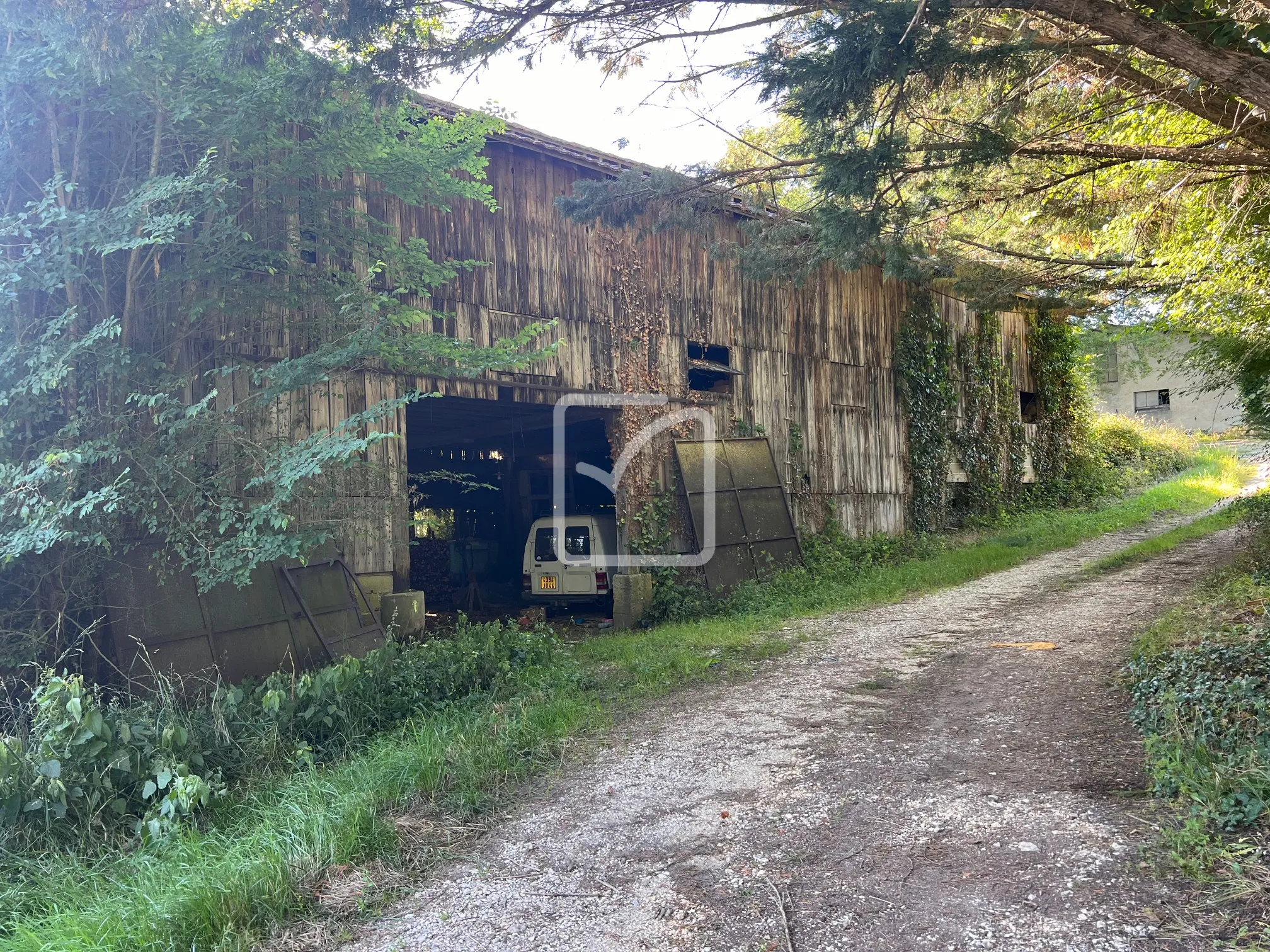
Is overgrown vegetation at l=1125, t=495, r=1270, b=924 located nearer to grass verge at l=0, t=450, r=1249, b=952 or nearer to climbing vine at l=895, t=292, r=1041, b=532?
grass verge at l=0, t=450, r=1249, b=952

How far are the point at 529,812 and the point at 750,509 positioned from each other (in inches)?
322

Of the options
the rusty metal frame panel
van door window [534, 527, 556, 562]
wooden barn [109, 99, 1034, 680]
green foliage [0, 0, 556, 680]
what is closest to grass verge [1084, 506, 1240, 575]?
wooden barn [109, 99, 1034, 680]

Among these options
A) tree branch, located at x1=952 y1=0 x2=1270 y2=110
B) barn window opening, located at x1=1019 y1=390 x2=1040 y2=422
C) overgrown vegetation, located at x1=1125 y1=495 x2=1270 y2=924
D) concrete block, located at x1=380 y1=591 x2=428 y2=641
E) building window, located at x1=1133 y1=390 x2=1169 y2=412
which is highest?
building window, located at x1=1133 y1=390 x2=1169 y2=412

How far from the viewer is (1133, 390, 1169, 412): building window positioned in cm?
3838

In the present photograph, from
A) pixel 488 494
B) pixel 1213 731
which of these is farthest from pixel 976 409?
A: pixel 1213 731

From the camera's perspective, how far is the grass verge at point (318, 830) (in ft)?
11.4

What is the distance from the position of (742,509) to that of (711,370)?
7.16 ft

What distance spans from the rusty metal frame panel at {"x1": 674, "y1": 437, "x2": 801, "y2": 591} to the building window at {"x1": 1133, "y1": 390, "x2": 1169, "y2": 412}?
34.0m

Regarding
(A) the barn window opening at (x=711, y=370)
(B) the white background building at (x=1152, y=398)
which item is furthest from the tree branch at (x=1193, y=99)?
(B) the white background building at (x=1152, y=398)

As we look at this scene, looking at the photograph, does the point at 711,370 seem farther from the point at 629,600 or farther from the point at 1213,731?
the point at 1213,731

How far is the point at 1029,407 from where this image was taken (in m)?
20.0

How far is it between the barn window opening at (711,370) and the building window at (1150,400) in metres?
34.2

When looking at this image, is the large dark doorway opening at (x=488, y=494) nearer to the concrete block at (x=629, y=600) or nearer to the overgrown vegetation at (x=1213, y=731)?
the concrete block at (x=629, y=600)

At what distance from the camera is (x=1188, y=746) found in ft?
13.8
